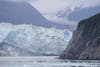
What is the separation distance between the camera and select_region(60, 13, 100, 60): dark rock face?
152m

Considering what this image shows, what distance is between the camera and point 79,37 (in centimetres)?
17412

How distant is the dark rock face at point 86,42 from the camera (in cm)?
15175

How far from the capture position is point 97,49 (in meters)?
149

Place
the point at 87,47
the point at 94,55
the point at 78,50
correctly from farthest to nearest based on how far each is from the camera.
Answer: the point at 78,50, the point at 87,47, the point at 94,55

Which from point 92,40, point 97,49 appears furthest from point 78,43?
point 97,49

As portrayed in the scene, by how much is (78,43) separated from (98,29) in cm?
1252

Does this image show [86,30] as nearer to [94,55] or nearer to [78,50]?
[78,50]

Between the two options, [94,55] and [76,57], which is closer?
[94,55]

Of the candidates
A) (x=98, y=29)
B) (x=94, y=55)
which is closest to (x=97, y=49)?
(x=94, y=55)

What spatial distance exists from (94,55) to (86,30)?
2596 cm

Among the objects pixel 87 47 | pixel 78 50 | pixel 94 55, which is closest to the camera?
pixel 94 55

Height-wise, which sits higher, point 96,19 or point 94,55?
point 96,19

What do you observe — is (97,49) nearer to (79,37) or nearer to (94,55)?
(94,55)

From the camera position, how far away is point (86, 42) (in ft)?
542
